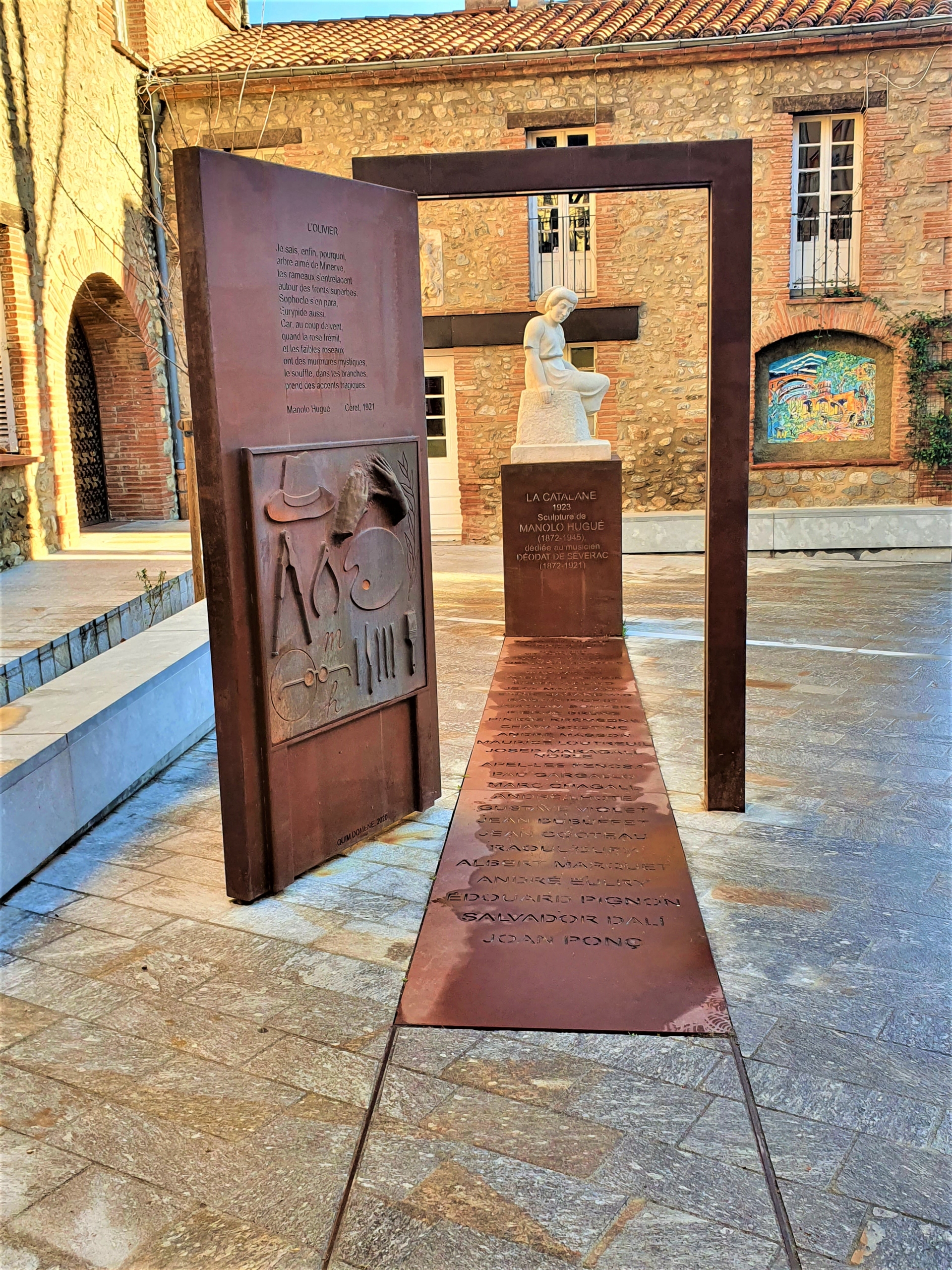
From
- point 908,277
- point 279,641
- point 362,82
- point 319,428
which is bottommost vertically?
point 279,641

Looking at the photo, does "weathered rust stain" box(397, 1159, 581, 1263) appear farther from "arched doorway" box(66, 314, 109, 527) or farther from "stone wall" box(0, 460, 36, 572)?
"arched doorway" box(66, 314, 109, 527)

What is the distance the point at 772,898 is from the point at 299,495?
1999mm

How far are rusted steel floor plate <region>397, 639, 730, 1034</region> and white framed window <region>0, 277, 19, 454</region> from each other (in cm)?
675

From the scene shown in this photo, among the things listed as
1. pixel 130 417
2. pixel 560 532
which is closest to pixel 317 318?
pixel 560 532

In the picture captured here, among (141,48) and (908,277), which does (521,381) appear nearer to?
(908,277)

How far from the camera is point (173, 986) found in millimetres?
3002

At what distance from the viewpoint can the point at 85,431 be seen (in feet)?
41.9

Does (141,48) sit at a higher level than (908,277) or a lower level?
higher

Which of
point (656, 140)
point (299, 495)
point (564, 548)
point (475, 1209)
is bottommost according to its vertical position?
point (475, 1209)

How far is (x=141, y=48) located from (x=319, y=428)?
→ 37.3 ft

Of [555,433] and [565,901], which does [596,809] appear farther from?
[555,433]

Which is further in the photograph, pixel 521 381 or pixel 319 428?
pixel 521 381

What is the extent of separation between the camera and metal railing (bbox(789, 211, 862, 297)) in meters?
12.7

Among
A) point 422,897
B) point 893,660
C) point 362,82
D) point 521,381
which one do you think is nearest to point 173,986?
point 422,897
